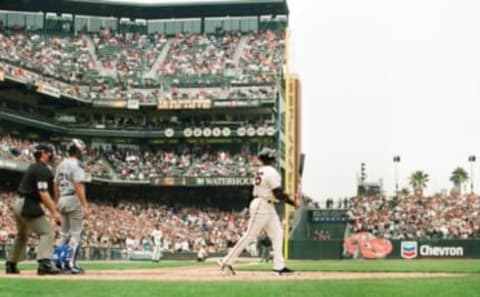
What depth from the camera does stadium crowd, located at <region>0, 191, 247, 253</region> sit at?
43.9m

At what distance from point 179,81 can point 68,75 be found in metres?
8.36

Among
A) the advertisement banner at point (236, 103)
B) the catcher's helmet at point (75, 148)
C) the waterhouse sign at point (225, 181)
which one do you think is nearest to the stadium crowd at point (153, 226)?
the waterhouse sign at point (225, 181)

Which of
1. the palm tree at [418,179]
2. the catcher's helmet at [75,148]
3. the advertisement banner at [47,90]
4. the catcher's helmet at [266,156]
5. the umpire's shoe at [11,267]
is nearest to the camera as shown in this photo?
the catcher's helmet at [266,156]

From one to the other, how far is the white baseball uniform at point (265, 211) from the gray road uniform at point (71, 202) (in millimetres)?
2800

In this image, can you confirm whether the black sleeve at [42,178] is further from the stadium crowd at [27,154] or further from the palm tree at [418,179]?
the palm tree at [418,179]

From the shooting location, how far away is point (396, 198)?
50.3 meters

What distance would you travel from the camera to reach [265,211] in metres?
12.8

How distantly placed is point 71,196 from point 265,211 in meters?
3.39

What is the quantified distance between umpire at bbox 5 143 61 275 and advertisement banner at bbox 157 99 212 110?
4500 centimetres

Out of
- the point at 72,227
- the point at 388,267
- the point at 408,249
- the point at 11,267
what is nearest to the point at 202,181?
the point at 408,249

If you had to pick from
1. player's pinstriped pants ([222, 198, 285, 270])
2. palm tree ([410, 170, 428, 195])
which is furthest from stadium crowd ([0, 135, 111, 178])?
palm tree ([410, 170, 428, 195])

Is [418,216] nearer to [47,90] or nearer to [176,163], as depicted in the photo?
[176,163]

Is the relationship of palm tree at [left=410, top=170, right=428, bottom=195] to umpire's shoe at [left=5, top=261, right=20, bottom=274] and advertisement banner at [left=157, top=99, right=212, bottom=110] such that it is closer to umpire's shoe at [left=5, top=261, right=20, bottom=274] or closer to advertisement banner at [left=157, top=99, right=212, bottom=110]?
advertisement banner at [left=157, top=99, right=212, bottom=110]

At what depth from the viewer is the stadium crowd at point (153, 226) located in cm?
4394
